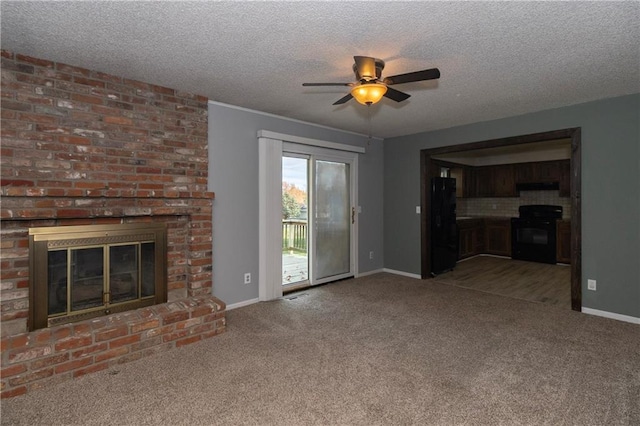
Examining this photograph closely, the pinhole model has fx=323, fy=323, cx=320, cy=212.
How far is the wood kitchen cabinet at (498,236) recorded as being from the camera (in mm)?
7034

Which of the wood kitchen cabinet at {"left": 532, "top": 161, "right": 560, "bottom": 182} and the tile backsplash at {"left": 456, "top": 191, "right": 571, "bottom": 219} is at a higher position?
the wood kitchen cabinet at {"left": 532, "top": 161, "right": 560, "bottom": 182}

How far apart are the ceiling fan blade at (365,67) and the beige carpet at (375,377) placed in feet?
7.10

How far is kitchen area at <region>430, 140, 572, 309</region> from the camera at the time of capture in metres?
5.31

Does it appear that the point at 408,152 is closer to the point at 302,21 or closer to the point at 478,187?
the point at 478,187

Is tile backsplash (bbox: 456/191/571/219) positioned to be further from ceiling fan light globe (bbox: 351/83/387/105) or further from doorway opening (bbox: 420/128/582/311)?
ceiling fan light globe (bbox: 351/83/387/105)

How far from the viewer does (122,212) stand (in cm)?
291

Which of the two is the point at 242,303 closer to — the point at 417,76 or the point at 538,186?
the point at 417,76

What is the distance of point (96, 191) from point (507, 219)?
7433 millimetres

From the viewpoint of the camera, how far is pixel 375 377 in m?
2.30

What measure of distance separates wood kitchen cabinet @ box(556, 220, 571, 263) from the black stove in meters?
0.07

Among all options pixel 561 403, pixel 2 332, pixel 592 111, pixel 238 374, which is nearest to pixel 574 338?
pixel 561 403

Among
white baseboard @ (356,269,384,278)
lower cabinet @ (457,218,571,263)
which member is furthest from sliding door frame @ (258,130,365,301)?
lower cabinet @ (457,218,571,263)

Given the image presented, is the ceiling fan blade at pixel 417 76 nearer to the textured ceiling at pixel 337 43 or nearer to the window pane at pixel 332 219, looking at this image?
the textured ceiling at pixel 337 43

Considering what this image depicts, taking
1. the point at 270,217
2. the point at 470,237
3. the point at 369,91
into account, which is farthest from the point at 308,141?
the point at 470,237
